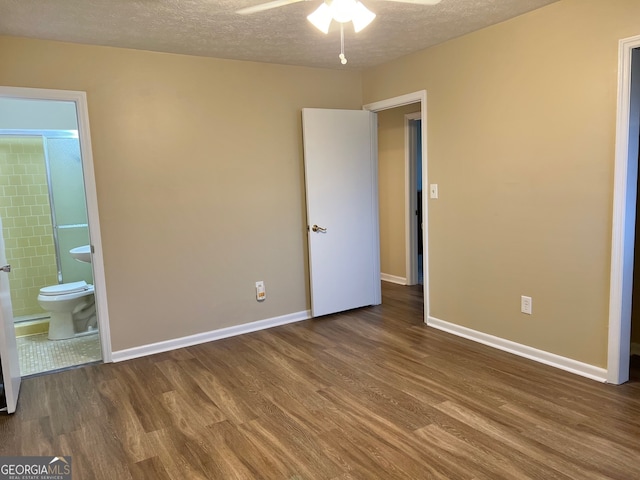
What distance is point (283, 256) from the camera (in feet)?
14.0

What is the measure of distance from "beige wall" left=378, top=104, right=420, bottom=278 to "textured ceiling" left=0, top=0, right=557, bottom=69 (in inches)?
71.3

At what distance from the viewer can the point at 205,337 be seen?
3908mm

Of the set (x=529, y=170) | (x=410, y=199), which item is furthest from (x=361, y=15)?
(x=410, y=199)

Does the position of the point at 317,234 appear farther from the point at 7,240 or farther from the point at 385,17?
the point at 7,240

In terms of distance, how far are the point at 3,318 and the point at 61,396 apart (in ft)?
2.11

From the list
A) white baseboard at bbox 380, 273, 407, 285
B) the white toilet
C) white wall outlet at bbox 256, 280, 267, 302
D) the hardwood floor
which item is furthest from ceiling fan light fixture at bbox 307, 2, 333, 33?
white baseboard at bbox 380, 273, 407, 285

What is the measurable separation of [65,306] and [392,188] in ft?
12.4

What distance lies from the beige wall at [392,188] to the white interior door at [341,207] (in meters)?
1.06

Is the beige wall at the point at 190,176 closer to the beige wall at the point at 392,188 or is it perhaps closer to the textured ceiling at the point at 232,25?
the textured ceiling at the point at 232,25

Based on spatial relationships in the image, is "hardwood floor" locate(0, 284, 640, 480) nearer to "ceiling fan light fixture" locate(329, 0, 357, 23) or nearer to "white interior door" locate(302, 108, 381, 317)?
"white interior door" locate(302, 108, 381, 317)

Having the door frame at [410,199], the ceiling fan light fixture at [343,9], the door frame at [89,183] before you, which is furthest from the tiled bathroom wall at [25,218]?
the door frame at [410,199]

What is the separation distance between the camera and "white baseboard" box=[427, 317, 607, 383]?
9.48ft

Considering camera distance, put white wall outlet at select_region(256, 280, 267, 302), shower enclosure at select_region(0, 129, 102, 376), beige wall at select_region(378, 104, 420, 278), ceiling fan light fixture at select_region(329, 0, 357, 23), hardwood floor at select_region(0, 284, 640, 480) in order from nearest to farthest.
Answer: hardwood floor at select_region(0, 284, 640, 480), ceiling fan light fixture at select_region(329, 0, 357, 23), white wall outlet at select_region(256, 280, 267, 302), shower enclosure at select_region(0, 129, 102, 376), beige wall at select_region(378, 104, 420, 278)

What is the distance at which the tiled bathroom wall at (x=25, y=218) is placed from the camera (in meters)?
4.58
